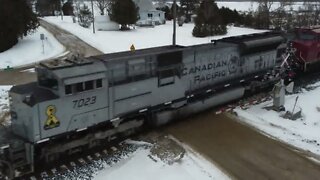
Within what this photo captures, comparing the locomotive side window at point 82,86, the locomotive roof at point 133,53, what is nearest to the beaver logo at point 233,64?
the locomotive roof at point 133,53

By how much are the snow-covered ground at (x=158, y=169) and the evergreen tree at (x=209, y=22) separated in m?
34.6

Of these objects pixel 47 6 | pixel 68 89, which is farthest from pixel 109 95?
pixel 47 6

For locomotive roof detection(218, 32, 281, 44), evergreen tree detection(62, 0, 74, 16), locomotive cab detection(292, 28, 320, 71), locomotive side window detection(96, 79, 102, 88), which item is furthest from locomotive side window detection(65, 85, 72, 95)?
evergreen tree detection(62, 0, 74, 16)

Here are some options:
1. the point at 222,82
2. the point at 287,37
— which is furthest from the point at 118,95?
the point at 287,37

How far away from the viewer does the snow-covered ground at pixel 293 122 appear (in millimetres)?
14452

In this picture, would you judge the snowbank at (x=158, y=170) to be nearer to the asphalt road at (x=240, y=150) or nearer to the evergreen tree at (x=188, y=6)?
the asphalt road at (x=240, y=150)

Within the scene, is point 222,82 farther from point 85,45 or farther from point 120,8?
point 120,8

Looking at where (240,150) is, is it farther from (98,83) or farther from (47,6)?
(47,6)

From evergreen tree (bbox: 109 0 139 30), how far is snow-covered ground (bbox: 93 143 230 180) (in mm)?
40619

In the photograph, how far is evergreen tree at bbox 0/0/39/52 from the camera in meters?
31.4

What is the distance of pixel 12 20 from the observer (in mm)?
32094

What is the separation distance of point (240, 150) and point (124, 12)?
41.3 meters

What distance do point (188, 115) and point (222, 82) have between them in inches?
111

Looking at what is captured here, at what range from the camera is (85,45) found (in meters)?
38.0
